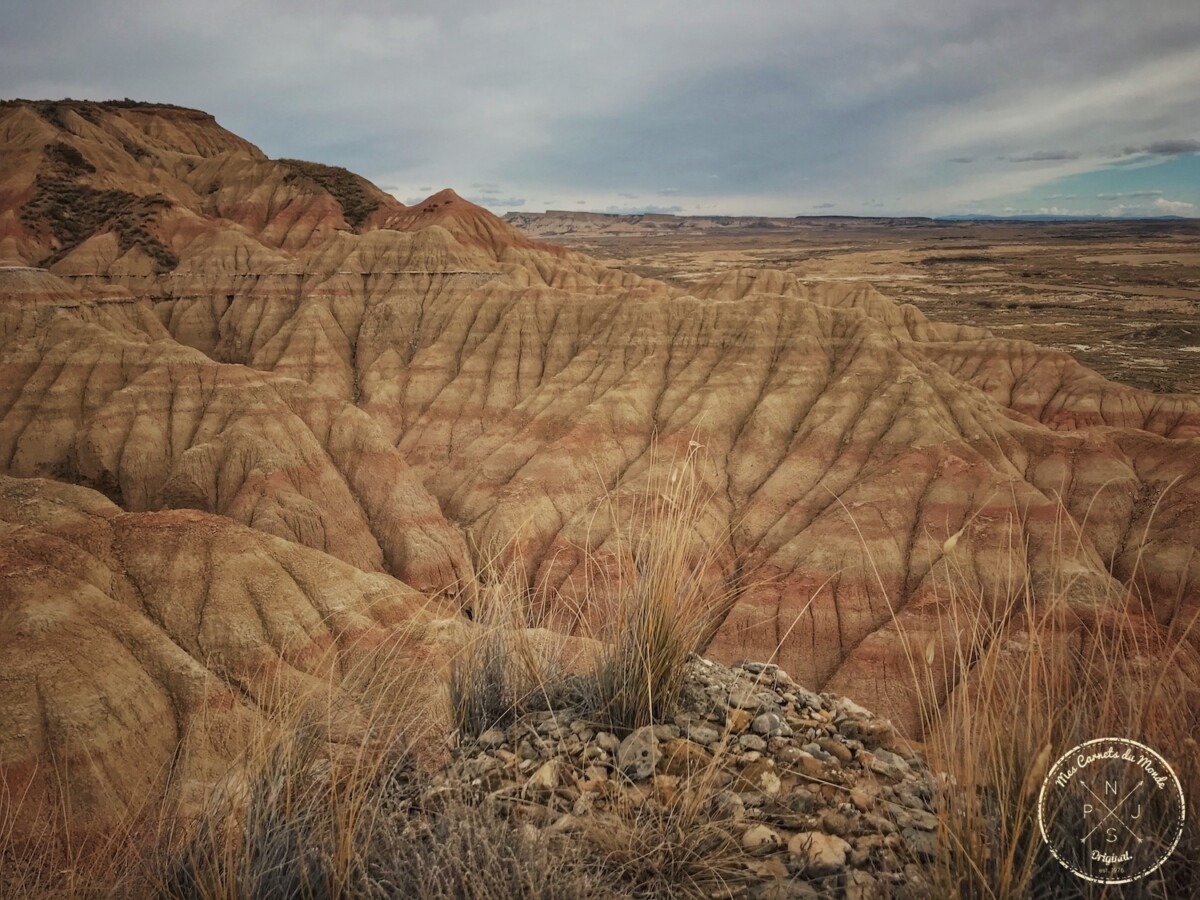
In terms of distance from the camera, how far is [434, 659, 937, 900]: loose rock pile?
3.38 meters

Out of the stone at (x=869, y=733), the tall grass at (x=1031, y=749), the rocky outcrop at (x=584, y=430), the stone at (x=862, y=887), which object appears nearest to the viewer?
the tall grass at (x=1031, y=749)

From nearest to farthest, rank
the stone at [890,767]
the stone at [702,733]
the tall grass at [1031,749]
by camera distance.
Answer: the tall grass at [1031,749] → the stone at [890,767] → the stone at [702,733]

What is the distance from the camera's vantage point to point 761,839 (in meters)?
3.57

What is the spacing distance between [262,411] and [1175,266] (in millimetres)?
216170

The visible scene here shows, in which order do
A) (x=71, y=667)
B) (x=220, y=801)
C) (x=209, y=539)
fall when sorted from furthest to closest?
(x=209, y=539)
(x=71, y=667)
(x=220, y=801)

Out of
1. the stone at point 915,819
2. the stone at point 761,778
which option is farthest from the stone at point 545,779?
the stone at point 915,819

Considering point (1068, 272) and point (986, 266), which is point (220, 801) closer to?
point (1068, 272)

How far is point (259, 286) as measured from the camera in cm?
6725

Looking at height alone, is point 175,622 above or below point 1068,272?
below

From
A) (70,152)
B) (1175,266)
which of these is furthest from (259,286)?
(1175,266)

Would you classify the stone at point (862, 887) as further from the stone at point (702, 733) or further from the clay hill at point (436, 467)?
the clay hill at point (436, 467)

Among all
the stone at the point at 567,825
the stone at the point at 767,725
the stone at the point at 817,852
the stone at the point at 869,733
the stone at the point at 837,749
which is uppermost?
the stone at the point at 567,825

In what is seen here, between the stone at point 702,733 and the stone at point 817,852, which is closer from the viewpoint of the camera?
the stone at point 817,852

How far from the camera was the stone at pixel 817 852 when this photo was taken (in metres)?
3.38
